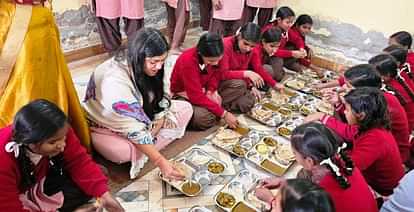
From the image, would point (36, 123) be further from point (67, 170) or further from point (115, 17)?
point (115, 17)

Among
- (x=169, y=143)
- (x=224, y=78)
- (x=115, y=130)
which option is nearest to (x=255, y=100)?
(x=224, y=78)

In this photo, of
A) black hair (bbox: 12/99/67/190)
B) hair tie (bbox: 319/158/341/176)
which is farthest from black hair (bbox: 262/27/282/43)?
black hair (bbox: 12/99/67/190)

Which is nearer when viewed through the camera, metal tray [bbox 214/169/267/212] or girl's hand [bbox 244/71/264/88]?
metal tray [bbox 214/169/267/212]

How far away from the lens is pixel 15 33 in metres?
1.30

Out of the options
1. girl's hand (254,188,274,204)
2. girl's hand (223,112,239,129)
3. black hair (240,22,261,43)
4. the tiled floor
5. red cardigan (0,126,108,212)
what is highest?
black hair (240,22,261,43)

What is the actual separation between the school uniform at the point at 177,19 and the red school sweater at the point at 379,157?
6.35 ft

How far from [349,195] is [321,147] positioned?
0.16 m

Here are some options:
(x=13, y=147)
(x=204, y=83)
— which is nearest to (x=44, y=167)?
(x=13, y=147)

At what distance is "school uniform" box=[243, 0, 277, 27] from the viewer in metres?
2.98

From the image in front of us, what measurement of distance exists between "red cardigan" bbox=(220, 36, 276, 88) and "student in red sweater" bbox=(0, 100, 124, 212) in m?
1.07

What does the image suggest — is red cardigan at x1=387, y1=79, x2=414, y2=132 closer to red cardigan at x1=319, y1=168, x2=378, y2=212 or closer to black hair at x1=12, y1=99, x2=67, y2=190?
red cardigan at x1=319, y1=168, x2=378, y2=212

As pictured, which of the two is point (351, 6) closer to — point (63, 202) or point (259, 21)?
point (259, 21)

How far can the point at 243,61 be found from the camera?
2289 millimetres

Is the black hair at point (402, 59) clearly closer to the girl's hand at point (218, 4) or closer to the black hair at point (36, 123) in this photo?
the girl's hand at point (218, 4)
